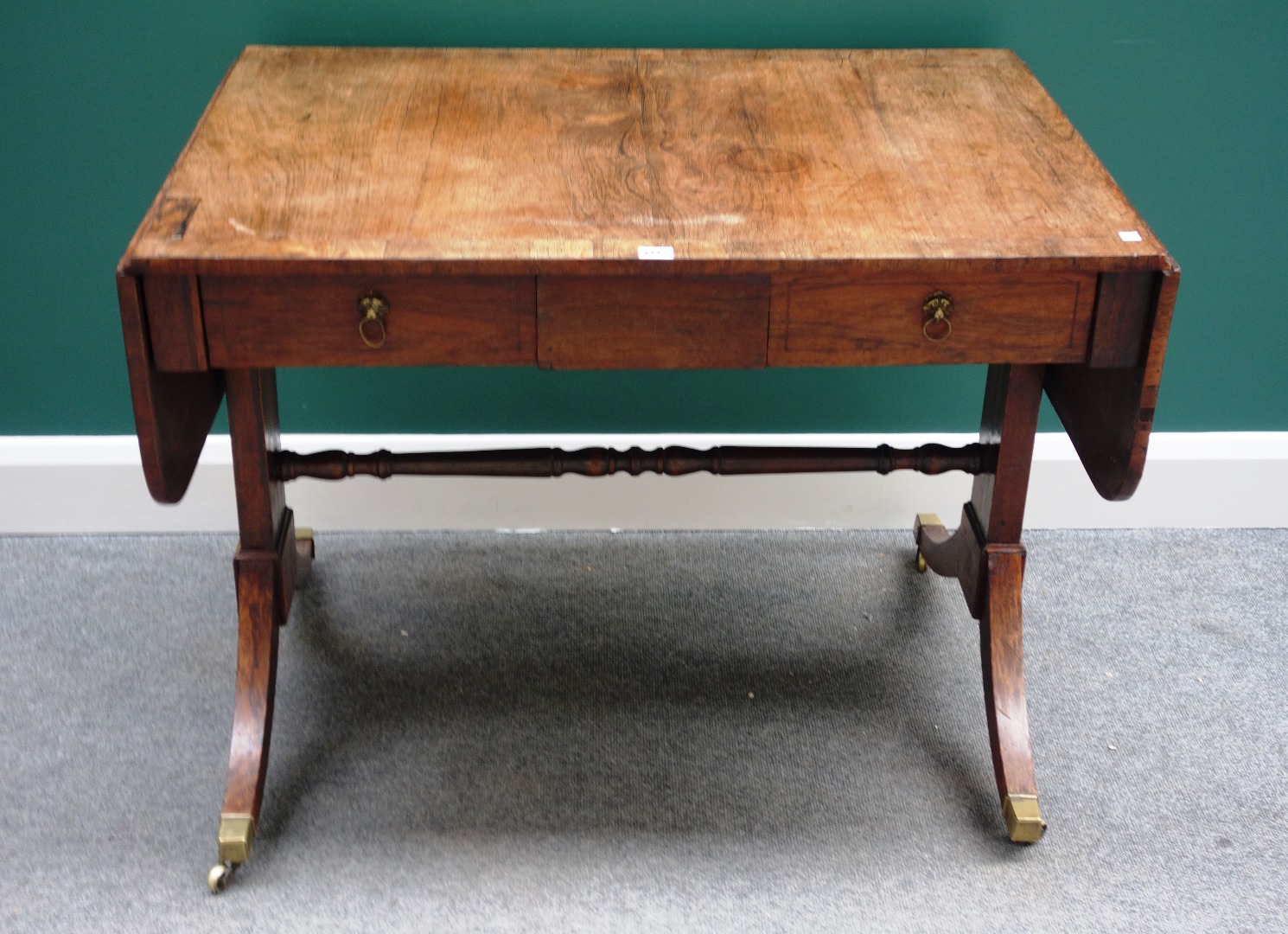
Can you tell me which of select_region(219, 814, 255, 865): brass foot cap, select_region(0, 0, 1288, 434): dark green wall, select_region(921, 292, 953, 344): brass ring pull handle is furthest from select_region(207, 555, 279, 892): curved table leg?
select_region(921, 292, 953, 344): brass ring pull handle

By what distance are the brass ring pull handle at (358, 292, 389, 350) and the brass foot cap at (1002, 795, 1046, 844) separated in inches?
42.0

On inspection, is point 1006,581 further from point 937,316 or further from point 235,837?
point 235,837

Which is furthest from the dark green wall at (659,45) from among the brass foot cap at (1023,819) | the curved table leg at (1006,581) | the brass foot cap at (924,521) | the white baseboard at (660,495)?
the brass foot cap at (1023,819)

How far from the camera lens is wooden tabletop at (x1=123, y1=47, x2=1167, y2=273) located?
4.87ft

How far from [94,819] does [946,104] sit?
1525mm

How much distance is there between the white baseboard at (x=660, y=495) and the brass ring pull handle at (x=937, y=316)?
3.03ft

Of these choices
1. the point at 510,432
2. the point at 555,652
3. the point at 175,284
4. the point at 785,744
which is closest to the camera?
the point at 175,284

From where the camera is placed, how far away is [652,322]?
1.54 meters

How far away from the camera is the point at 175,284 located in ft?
4.85

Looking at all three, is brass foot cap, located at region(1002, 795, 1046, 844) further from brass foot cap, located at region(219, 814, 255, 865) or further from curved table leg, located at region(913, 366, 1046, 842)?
brass foot cap, located at region(219, 814, 255, 865)

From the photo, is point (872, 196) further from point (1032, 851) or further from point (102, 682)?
point (102, 682)

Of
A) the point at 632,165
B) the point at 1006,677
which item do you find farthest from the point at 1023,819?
the point at 632,165

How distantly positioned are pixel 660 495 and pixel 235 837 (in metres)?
1.01

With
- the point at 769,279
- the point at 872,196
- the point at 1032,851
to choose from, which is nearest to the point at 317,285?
the point at 769,279
